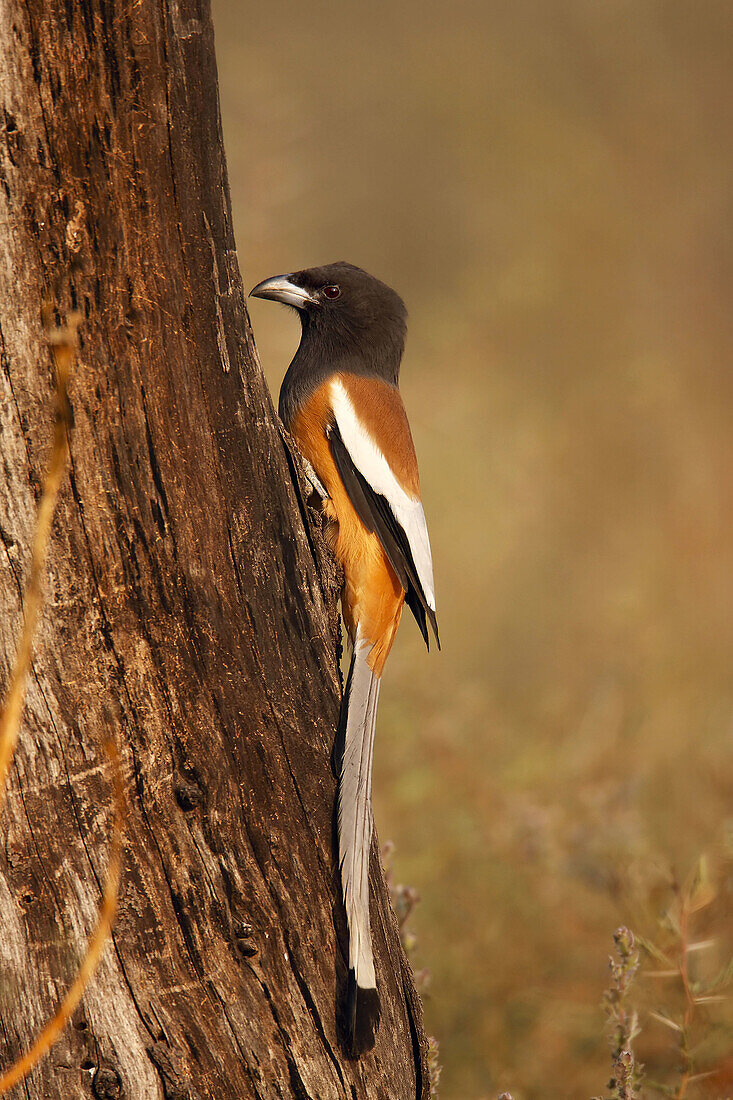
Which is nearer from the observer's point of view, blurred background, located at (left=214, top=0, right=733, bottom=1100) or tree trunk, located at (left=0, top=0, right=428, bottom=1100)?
tree trunk, located at (left=0, top=0, right=428, bottom=1100)

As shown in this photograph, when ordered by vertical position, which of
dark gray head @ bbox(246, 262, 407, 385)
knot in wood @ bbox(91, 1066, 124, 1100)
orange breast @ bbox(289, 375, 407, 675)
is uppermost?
dark gray head @ bbox(246, 262, 407, 385)

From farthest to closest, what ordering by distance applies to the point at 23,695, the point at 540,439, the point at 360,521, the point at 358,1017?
1. the point at 540,439
2. the point at 360,521
3. the point at 358,1017
4. the point at 23,695

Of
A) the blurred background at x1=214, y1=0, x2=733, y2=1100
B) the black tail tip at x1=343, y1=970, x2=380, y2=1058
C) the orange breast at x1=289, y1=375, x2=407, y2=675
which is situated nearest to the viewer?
the black tail tip at x1=343, y1=970, x2=380, y2=1058

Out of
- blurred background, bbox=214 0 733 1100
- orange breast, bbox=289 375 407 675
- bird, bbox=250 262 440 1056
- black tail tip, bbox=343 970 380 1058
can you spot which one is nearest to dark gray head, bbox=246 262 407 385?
bird, bbox=250 262 440 1056

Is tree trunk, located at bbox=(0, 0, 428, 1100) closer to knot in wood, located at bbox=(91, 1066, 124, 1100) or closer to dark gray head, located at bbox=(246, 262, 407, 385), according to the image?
knot in wood, located at bbox=(91, 1066, 124, 1100)

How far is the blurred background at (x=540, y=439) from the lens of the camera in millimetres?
4012

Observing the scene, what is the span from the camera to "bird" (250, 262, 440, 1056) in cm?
230

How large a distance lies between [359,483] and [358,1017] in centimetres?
158

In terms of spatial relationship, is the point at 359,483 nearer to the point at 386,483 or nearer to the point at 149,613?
the point at 386,483

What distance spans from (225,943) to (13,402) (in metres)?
1.14

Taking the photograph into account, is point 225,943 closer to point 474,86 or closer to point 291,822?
point 291,822

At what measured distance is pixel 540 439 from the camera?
766 cm

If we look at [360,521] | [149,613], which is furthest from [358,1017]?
[360,521]

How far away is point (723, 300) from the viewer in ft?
30.6
